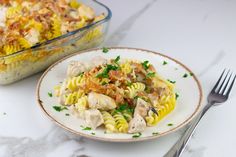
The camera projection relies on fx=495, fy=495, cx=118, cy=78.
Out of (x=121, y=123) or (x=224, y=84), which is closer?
(x=121, y=123)

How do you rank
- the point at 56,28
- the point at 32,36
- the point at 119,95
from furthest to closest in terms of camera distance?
1. the point at 56,28
2. the point at 32,36
3. the point at 119,95

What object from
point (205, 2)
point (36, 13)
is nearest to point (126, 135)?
point (36, 13)

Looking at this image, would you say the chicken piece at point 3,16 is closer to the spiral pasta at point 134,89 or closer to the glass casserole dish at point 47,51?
the glass casserole dish at point 47,51

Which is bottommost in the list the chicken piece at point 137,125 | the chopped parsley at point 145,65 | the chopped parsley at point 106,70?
the chicken piece at point 137,125

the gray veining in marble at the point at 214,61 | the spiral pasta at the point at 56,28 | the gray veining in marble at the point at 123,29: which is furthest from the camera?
the gray veining in marble at the point at 123,29

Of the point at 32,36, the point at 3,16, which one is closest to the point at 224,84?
the point at 32,36

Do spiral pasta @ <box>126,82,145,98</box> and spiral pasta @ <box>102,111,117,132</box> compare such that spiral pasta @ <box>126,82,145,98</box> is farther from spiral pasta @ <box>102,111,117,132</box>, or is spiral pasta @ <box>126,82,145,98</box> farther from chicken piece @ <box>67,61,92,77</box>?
chicken piece @ <box>67,61,92,77</box>

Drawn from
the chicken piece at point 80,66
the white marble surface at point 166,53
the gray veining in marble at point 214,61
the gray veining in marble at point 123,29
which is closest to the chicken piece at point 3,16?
the white marble surface at point 166,53

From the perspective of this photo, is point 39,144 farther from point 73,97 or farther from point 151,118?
point 151,118
